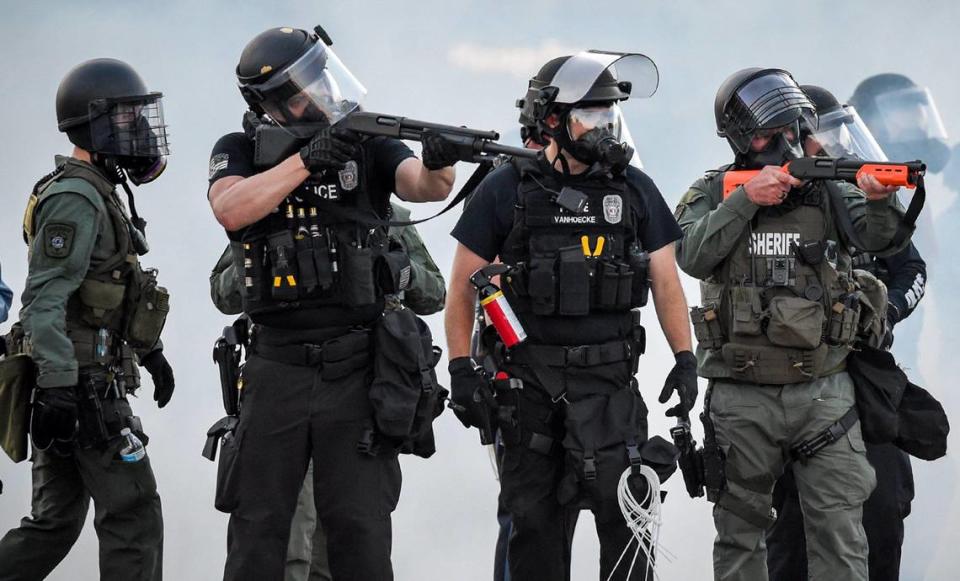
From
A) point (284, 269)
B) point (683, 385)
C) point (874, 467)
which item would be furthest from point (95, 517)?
point (874, 467)

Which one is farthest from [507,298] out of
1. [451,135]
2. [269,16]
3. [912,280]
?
[269,16]

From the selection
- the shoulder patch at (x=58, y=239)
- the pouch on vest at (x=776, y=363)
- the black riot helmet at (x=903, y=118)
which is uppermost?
the black riot helmet at (x=903, y=118)

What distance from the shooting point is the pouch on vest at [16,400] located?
5320 mm

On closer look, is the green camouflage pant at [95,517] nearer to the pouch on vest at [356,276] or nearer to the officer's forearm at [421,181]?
the pouch on vest at [356,276]

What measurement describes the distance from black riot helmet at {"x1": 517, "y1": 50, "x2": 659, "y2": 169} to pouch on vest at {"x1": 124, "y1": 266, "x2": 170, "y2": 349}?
1539 millimetres

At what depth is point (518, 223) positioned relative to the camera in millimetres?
5129

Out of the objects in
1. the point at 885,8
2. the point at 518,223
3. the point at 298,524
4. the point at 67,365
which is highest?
the point at 885,8

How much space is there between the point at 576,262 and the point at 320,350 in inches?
36.1

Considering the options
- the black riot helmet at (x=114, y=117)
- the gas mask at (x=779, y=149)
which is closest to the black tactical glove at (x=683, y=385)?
the gas mask at (x=779, y=149)

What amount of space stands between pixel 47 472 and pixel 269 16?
310 centimetres

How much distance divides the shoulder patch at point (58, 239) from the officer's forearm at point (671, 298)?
2022 mm

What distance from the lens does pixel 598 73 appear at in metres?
5.09

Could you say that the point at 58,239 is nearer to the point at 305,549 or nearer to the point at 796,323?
the point at 305,549

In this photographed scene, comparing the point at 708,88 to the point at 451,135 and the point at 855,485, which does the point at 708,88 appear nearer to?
the point at 855,485
